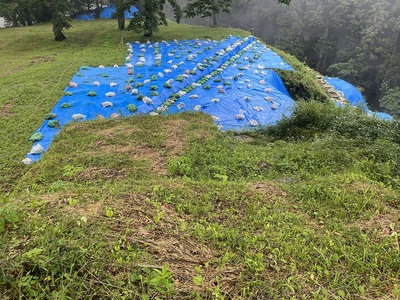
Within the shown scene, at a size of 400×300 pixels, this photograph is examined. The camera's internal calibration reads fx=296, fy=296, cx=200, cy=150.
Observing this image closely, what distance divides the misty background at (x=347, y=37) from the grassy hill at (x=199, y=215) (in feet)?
34.9

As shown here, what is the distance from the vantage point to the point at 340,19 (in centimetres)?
1766

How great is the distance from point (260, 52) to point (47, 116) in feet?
27.6

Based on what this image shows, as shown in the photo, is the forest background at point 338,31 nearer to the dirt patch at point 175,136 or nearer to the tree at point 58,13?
the tree at point 58,13

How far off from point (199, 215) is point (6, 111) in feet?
17.2

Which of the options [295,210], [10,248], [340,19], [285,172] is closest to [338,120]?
[285,172]

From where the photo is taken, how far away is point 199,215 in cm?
231

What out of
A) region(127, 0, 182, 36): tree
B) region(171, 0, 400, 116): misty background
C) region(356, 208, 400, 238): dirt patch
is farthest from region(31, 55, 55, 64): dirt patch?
region(171, 0, 400, 116): misty background

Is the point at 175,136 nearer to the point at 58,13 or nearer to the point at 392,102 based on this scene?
the point at 58,13

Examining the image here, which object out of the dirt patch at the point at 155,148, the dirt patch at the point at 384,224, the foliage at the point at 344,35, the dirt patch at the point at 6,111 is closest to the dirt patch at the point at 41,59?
the dirt patch at the point at 6,111

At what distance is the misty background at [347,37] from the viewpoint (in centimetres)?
1552

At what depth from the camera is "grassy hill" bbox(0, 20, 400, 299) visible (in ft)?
5.41

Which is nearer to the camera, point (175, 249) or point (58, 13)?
point (175, 249)

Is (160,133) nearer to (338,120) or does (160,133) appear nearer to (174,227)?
(174,227)

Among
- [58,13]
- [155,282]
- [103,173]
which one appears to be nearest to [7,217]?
[155,282]
